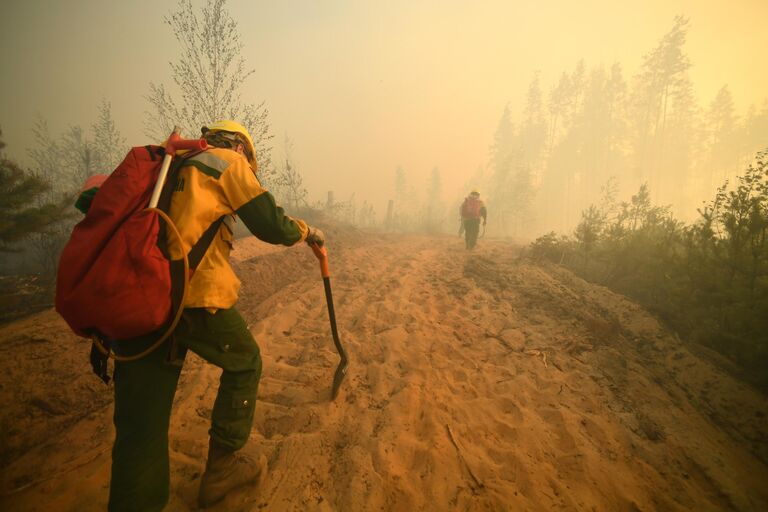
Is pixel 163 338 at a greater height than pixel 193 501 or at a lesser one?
greater

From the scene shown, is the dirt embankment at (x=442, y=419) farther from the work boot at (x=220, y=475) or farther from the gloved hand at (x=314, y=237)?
the gloved hand at (x=314, y=237)

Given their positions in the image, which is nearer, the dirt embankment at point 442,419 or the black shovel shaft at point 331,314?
the dirt embankment at point 442,419

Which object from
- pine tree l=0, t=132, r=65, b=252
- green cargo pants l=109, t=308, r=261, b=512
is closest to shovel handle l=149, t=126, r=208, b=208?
green cargo pants l=109, t=308, r=261, b=512

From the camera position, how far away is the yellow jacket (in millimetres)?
1645

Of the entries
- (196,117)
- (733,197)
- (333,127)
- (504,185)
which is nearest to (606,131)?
(504,185)

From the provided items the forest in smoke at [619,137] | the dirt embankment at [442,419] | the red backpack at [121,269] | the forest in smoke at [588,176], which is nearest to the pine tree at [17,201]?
the forest in smoke at [588,176]

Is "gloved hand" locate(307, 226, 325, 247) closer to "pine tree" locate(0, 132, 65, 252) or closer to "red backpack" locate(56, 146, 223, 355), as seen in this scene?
"red backpack" locate(56, 146, 223, 355)

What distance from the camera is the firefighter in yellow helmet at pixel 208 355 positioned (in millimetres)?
1535

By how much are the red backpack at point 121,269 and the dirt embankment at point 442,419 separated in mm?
1510

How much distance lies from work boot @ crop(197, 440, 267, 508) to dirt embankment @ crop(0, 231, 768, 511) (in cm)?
12

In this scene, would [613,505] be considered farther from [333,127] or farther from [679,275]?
[333,127]

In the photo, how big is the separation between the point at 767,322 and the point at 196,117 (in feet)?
40.5

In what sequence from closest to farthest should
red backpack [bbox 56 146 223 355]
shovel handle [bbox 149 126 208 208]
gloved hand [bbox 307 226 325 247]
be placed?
1. red backpack [bbox 56 146 223 355]
2. shovel handle [bbox 149 126 208 208]
3. gloved hand [bbox 307 226 325 247]

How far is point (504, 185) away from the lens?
27.4 meters
